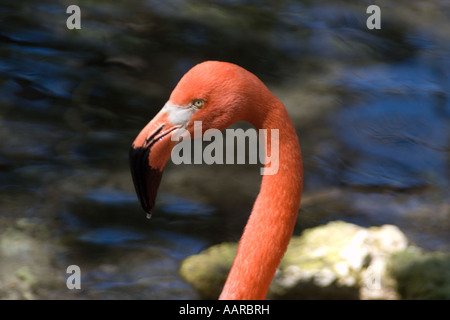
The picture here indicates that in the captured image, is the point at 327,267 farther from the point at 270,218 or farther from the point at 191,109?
the point at 191,109

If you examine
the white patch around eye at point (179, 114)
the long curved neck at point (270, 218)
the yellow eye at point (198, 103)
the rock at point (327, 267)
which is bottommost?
the rock at point (327, 267)

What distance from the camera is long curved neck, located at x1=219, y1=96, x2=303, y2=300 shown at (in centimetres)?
221

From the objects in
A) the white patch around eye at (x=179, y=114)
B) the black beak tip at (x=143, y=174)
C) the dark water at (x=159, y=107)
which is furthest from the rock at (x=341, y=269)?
the white patch around eye at (x=179, y=114)

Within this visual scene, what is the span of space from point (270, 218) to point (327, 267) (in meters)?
1.27

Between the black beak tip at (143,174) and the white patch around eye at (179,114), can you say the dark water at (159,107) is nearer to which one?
the black beak tip at (143,174)

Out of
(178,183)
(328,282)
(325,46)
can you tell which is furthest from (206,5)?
(328,282)

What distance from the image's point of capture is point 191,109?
2.14 meters

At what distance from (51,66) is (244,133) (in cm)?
175

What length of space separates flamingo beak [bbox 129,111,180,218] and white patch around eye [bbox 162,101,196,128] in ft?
0.05

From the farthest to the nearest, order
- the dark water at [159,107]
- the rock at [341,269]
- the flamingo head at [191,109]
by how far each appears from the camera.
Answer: the dark water at [159,107]
the rock at [341,269]
the flamingo head at [191,109]

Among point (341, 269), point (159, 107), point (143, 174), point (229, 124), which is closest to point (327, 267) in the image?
point (341, 269)

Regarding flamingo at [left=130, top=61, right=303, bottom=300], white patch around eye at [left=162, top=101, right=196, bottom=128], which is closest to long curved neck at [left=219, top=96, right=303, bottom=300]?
flamingo at [left=130, top=61, right=303, bottom=300]

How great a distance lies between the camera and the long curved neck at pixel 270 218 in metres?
2.21

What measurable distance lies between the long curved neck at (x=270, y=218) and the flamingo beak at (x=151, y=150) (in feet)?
1.12
